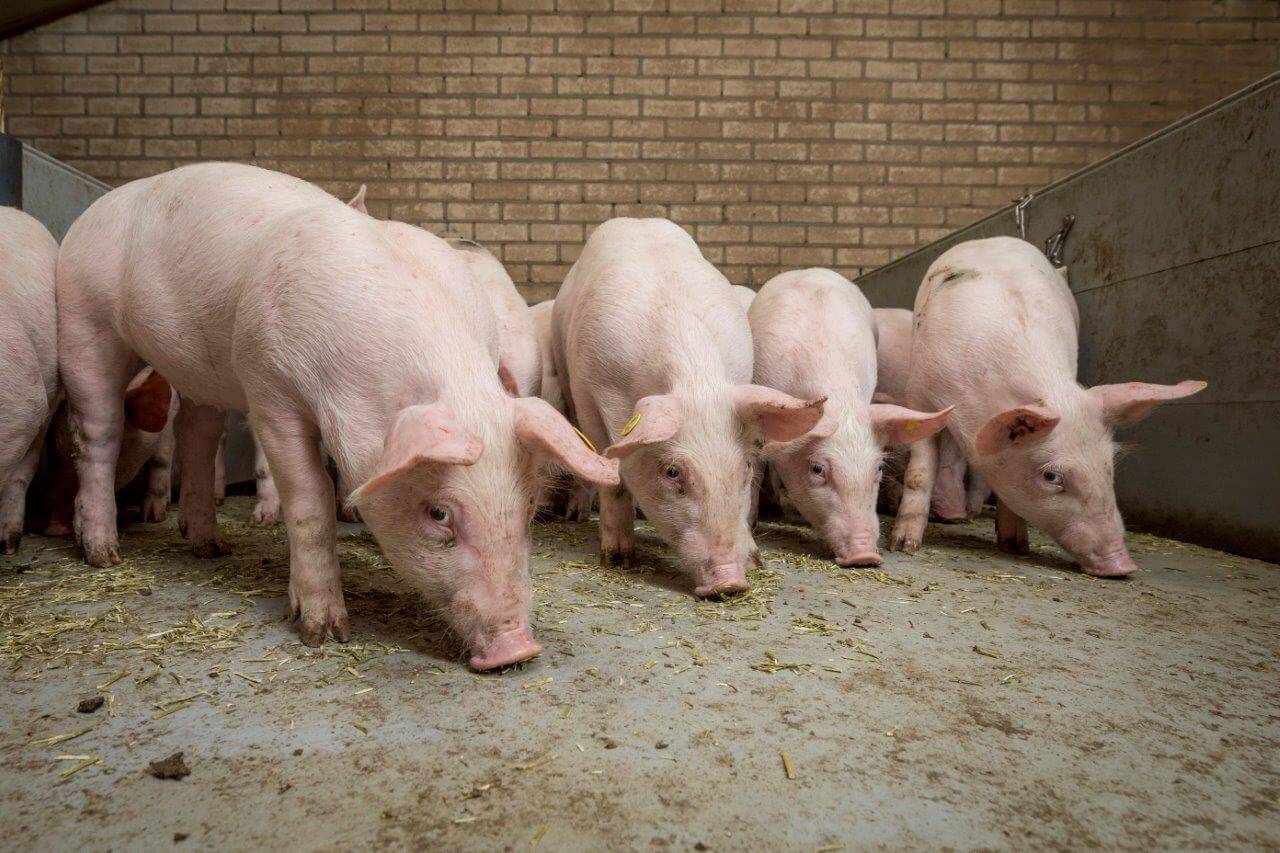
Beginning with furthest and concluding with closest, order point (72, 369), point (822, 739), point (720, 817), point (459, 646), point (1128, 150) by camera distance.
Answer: point (1128, 150) < point (72, 369) < point (459, 646) < point (822, 739) < point (720, 817)

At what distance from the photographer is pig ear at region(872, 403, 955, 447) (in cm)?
383

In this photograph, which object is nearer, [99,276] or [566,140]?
[99,276]

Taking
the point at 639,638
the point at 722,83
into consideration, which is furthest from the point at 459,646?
the point at 722,83

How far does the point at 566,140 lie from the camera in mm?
9602

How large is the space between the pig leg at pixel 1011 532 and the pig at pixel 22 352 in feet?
15.4

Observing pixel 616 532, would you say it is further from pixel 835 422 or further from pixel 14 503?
pixel 14 503

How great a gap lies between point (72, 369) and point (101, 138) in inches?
317

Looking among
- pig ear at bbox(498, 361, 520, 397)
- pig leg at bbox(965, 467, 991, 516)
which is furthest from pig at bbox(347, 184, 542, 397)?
pig leg at bbox(965, 467, 991, 516)

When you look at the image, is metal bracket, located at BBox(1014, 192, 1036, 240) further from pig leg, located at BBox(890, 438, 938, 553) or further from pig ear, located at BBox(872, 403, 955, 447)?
pig ear, located at BBox(872, 403, 955, 447)

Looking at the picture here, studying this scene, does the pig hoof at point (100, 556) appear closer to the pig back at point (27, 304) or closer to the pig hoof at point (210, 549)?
the pig hoof at point (210, 549)

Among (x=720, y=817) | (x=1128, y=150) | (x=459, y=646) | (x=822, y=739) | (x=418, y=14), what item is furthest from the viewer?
(x=418, y=14)

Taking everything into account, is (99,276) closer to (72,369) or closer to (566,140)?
(72,369)

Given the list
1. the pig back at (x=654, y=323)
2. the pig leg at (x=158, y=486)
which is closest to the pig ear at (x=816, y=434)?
the pig back at (x=654, y=323)

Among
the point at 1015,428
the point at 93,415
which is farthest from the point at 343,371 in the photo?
the point at 1015,428
